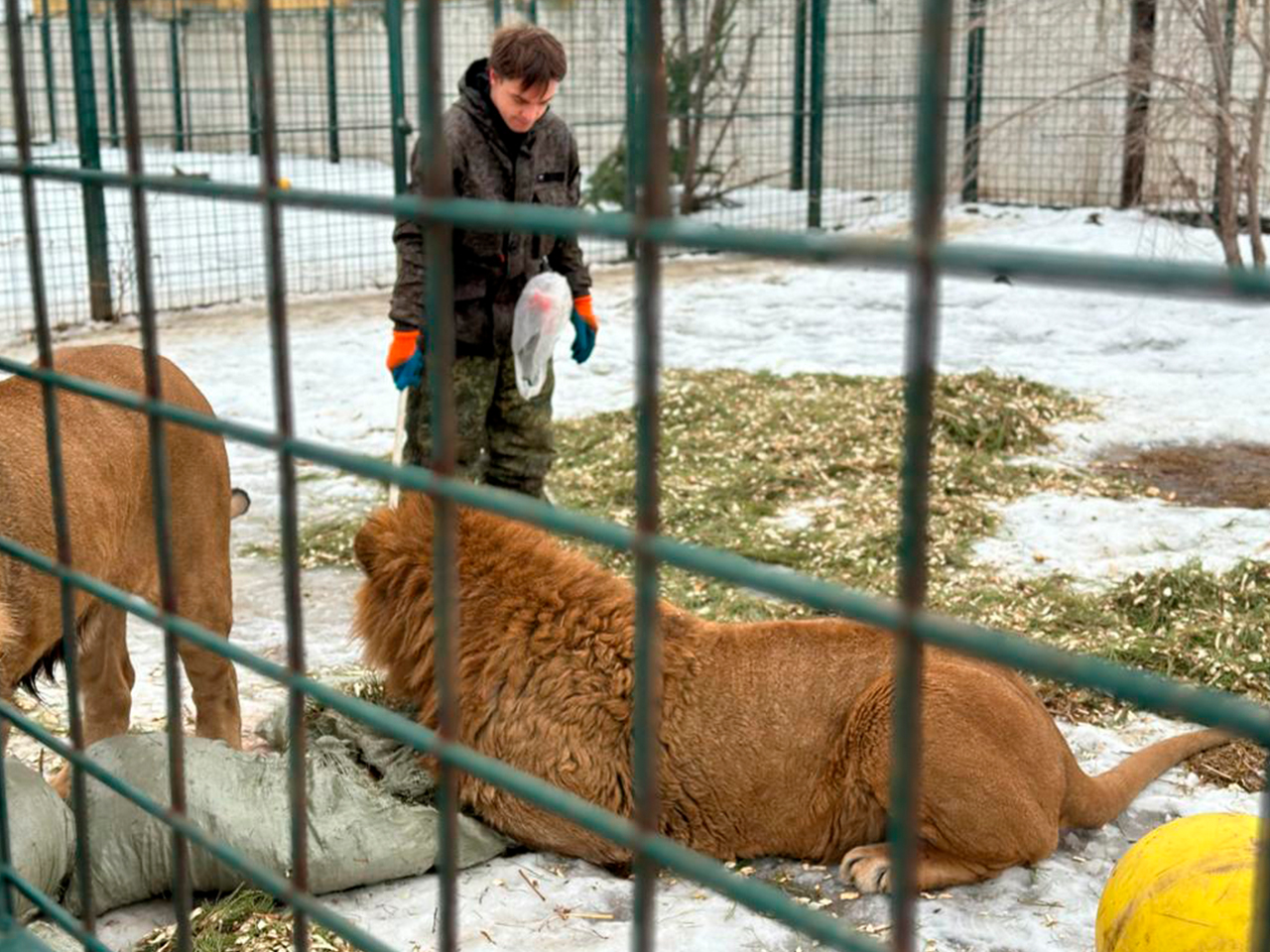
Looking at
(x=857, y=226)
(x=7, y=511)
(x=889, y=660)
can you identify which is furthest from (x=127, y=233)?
(x=889, y=660)

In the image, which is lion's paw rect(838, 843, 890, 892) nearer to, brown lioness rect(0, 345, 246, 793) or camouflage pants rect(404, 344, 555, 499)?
brown lioness rect(0, 345, 246, 793)

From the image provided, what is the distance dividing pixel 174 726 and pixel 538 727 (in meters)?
1.76

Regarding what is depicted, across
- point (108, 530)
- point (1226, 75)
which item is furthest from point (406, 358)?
point (1226, 75)

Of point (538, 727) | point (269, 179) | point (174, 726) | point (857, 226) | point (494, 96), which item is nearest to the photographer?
point (269, 179)

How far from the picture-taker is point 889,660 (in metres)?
3.75

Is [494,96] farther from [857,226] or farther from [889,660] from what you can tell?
[857,226]

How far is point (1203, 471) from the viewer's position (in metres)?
6.98

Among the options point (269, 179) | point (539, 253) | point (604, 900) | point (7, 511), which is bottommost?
point (604, 900)

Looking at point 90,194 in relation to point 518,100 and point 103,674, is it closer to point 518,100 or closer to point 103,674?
point 518,100

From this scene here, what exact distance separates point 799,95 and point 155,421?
524 inches

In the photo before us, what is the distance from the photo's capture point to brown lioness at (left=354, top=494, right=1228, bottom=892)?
3586 mm

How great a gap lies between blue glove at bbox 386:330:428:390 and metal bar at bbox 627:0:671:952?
389 cm

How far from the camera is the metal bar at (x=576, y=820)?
4.03ft

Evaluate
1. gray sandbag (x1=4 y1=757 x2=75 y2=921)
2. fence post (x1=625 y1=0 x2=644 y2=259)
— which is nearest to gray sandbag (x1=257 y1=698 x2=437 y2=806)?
gray sandbag (x1=4 y1=757 x2=75 y2=921)
